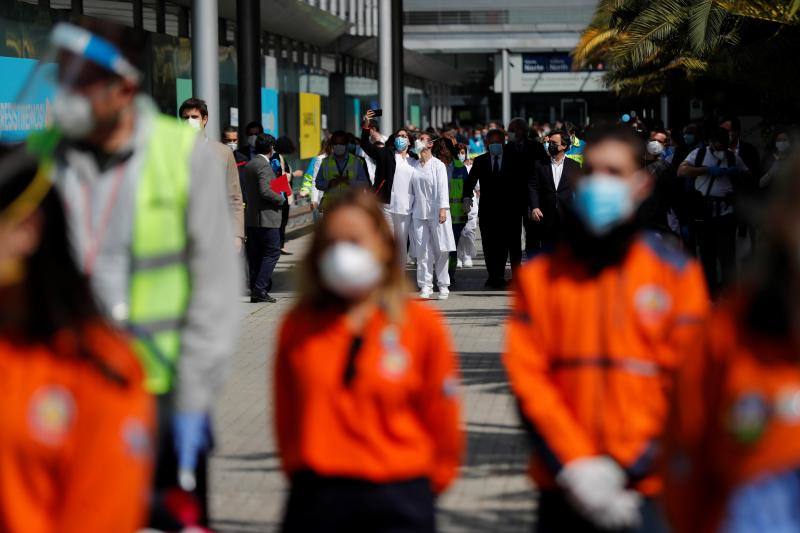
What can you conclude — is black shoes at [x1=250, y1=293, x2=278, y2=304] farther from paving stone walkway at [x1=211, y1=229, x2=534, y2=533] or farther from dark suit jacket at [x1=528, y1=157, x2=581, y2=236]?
dark suit jacket at [x1=528, y1=157, x2=581, y2=236]

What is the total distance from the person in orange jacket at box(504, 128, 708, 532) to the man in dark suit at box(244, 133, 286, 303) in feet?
36.1

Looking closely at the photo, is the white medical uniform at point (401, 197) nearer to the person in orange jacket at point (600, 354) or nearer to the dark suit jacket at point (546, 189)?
the dark suit jacket at point (546, 189)

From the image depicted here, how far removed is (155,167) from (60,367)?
3.59ft

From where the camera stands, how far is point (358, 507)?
394 cm

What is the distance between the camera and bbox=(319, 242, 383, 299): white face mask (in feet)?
13.0

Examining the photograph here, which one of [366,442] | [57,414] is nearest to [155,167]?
[366,442]

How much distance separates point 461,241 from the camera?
1998cm

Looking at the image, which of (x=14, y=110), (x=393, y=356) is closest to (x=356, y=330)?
(x=393, y=356)

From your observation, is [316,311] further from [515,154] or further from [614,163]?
→ [515,154]

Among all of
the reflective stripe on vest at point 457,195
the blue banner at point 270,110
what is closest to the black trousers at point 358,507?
the reflective stripe on vest at point 457,195

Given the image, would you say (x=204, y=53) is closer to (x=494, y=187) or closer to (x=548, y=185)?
(x=494, y=187)

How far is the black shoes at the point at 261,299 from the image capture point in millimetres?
15602

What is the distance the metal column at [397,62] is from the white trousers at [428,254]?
1239 cm

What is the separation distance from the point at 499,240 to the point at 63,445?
566 inches
